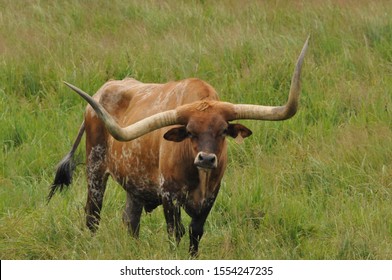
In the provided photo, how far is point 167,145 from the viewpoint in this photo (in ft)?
24.6

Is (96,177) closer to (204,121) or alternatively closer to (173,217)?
(173,217)

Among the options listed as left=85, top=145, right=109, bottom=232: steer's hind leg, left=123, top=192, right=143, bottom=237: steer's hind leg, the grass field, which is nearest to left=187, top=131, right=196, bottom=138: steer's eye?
the grass field

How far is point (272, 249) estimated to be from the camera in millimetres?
7480

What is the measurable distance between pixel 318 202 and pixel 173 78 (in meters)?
3.27

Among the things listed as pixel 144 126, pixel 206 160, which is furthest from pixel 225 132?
pixel 144 126

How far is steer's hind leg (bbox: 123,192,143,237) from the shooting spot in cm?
807

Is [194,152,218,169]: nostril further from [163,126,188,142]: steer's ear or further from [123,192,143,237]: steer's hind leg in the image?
[123,192,143,237]: steer's hind leg

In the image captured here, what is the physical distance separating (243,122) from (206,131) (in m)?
2.98

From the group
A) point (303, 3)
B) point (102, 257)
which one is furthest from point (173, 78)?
point (102, 257)

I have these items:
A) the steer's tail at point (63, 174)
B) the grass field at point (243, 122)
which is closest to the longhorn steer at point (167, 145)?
the steer's tail at point (63, 174)

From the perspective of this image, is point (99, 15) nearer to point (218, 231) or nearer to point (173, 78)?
point (173, 78)

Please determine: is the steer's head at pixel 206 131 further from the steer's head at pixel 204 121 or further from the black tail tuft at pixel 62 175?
the black tail tuft at pixel 62 175

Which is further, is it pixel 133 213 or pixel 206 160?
pixel 133 213

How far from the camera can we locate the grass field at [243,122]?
7.64m
